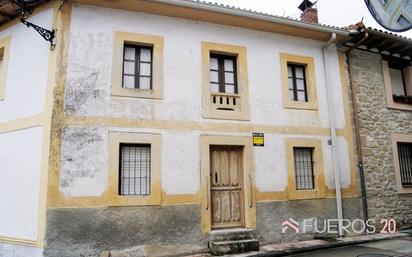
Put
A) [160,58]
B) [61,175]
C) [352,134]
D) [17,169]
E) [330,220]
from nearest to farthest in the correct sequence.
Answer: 1. [61,175]
2. [17,169]
3. [160,58]
4. [330,220]
5. [352,134]

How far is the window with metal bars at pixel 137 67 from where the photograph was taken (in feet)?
25.1

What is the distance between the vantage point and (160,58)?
7773 millimetres

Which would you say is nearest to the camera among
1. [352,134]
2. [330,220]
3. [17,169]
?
[17,169]

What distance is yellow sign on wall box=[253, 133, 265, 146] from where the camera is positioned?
825cm

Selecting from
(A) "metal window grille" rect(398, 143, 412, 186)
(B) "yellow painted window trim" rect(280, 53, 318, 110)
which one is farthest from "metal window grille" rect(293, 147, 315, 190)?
(A) "metal window grille" rect(398, 143, 412, 186)

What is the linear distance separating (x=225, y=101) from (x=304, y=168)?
9.51ft

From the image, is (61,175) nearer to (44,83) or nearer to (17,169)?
(17,169)

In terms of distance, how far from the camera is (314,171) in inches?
347

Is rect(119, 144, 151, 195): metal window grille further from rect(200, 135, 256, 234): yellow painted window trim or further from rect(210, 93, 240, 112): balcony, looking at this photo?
rect(210, 93, 240, 112): balcony

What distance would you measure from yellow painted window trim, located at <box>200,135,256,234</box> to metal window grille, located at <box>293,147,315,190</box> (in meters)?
1.46

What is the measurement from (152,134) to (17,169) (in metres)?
3.07

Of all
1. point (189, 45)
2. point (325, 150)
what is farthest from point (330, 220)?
point (189, 45)

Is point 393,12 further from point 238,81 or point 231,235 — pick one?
point 231,235

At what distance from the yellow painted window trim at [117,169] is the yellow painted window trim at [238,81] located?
151 centimetres
